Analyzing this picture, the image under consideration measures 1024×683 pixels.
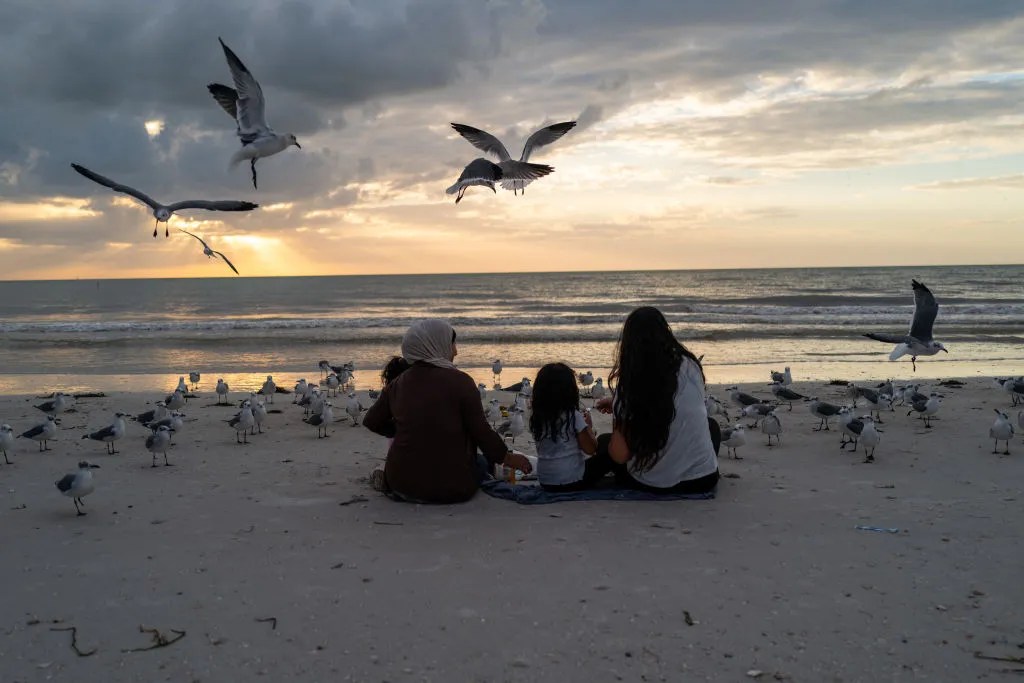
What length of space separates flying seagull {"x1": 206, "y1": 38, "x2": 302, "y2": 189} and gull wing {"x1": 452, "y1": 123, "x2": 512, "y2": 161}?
8.62 ft

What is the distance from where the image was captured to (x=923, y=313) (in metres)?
11.9

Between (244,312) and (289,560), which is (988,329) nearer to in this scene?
(289,560)

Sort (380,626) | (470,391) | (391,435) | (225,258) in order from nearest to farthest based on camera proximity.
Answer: (380,626)
(470,391)
(391,435)
(225,258)

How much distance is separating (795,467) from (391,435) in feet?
11.8

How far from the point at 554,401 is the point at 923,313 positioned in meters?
8.76

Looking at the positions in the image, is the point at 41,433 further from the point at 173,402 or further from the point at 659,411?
the point at 659,411

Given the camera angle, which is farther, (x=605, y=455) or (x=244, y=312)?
(x=244, y=312)

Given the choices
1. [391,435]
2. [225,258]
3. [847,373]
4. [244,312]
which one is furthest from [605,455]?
[244,312]

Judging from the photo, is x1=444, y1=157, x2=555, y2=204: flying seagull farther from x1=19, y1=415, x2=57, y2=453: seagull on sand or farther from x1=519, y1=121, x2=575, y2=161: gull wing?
x1=19, y1=415, x2=57, y2=453: seagull on sand

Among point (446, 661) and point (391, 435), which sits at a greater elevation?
point (391, 435)

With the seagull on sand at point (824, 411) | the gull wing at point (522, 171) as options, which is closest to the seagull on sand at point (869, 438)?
the seagull on sand at point (824, 411)

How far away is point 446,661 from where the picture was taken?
337 cm

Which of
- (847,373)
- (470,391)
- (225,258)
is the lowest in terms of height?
(847,373)

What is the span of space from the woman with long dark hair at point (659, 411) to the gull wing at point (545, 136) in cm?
541
